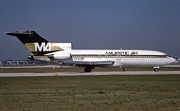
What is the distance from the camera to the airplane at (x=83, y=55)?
4509 centimetres

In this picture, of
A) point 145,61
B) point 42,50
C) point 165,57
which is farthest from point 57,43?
point 165,57

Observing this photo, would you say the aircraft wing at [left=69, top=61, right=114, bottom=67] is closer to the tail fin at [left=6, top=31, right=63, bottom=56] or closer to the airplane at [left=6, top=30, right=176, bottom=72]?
the airplane at [left=6, top=30, right=176, bottom=72]

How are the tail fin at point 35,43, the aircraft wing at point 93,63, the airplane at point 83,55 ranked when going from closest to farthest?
the tail fin at point 35,43
the airplane at point 83,55
the aircraft wing at point 93,63

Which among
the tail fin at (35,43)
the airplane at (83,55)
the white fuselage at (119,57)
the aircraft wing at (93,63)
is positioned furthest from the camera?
the white fuselage at (119,57)

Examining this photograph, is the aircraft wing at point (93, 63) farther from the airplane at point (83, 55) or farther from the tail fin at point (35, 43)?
the tail fin at point (35, 43)

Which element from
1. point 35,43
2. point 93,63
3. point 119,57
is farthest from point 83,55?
point 35,43

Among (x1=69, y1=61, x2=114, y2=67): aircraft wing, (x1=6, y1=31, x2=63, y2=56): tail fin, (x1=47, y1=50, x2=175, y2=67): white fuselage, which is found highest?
(x1=6, y1=31, x2=63, y2=56): tail fin

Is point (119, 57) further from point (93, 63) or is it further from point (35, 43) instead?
point (35, 43)

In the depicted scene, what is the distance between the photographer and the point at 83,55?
4697 centimetres

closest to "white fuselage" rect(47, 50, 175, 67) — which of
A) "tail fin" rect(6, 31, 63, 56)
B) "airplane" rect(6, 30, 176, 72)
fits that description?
"airplane" rect(6, 30, 176, 72)

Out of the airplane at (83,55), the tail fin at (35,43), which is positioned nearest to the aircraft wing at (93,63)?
the airplane at (83,55)

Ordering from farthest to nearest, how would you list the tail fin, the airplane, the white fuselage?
the white fuselage < the airplane < the tail fin

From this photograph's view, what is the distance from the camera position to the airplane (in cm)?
4509

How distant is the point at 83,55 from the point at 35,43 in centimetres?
738
